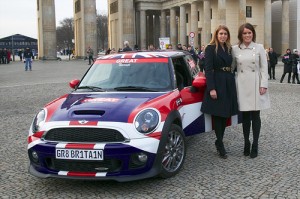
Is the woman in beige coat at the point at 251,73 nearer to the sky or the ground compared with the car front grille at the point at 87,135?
nearer to the sky

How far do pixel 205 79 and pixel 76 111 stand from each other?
2216 millimetres

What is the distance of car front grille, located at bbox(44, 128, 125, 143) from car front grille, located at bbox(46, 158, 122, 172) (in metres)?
0.25

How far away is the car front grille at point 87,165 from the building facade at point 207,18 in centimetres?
4605

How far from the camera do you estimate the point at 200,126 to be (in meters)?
6.69

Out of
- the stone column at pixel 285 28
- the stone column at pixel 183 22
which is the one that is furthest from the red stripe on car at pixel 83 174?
the stone column at pixel 183 22

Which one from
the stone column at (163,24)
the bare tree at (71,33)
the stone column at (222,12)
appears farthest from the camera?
the bare tree at (71,33)

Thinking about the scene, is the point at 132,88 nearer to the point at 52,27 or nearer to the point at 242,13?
the point at 242,13

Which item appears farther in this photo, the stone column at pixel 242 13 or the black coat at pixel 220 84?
the stone column at pixel 242 13

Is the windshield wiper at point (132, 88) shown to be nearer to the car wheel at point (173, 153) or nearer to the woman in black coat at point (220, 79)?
the car wheel at point (173, 153)

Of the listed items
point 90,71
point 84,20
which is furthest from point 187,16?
point 90,71

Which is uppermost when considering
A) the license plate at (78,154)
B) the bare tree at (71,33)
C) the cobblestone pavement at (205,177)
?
the bare tree at (71,33)

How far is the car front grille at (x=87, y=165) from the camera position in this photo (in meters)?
4.98

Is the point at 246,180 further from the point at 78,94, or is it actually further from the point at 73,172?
the point at 78,94

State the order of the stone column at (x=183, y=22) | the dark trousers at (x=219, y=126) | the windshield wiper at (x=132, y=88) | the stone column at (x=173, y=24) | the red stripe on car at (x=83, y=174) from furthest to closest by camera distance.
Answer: the stone column at (x=173, y=24) < the stone column at (x=183, y=22) < the dark trousers at (x=219, y=126) < the windshield wiper at (x=132, y=88) < the red stripe on car at (x=83, y=174)
